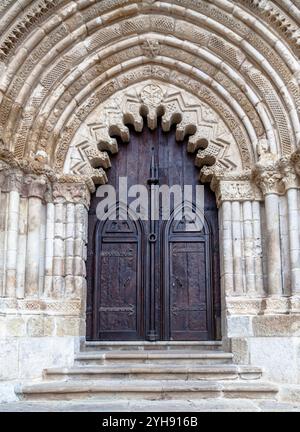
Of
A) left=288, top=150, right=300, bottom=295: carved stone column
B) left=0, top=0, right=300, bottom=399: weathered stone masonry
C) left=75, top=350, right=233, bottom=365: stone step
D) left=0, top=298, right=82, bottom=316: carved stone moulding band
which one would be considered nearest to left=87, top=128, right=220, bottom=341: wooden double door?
left=0, top=0, right=300, bottom=399: weathered stone masonry

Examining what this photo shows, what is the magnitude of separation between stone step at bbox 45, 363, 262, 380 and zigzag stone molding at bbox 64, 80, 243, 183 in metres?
2.34

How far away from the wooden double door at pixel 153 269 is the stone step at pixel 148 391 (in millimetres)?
1268

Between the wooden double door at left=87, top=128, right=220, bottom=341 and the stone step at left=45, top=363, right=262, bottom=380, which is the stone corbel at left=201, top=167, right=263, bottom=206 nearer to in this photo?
the wooden double door at left=87, top=128, right=220, bottom=341

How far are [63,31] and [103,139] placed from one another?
4.44 ft

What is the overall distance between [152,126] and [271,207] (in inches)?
75.7

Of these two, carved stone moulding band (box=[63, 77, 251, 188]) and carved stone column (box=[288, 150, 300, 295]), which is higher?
carved stone moulding band (box=[63, 77, 251, 188])

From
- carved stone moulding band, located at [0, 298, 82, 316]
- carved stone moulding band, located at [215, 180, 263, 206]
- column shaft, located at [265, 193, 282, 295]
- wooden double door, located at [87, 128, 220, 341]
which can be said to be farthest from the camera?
wooden double door, located at [87, 128, 220, 341]

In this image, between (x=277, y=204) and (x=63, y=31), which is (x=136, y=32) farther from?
(x=277, y=204)

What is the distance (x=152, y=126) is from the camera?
6.57 meters

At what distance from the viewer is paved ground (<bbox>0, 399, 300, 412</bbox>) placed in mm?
4390

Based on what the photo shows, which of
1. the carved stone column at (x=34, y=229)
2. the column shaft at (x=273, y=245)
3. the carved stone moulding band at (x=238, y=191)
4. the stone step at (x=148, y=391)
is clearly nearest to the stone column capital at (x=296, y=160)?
the column shaft at (x=273, y=245)

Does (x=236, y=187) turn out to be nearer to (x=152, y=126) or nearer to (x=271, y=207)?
(x=271, y=207)

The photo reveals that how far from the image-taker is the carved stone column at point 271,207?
5.61 metres

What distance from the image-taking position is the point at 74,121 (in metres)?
6.21
